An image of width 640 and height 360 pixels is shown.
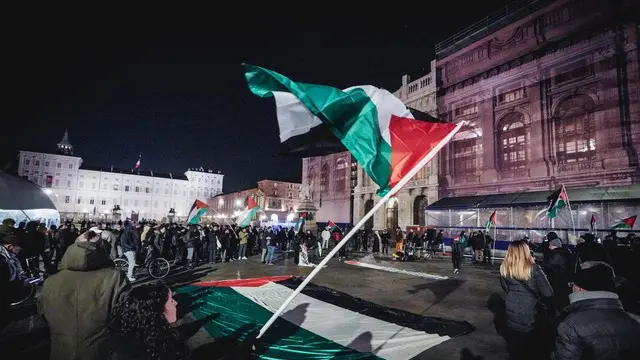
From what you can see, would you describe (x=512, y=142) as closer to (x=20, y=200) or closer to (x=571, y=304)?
(x=571, y=304)

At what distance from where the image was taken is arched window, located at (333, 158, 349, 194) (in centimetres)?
4531

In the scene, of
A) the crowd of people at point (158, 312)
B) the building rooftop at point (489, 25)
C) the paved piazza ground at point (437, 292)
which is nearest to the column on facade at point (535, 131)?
the building rooftop at point (489, 25)

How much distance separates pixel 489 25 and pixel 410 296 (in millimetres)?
30247

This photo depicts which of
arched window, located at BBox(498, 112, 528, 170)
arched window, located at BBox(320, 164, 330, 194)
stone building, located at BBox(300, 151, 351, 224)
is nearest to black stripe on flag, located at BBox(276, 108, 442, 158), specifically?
arched window, located at BBox(498, 112, 528, 170)

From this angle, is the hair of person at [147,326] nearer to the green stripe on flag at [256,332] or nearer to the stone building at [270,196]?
the green stripe on flag at [256,332]

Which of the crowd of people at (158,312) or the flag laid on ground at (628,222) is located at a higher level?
the flag laid on ground at (628,222)

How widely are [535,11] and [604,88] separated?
9.32 m

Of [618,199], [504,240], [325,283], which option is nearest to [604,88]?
[618,199]

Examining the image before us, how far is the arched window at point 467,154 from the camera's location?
2845 cm

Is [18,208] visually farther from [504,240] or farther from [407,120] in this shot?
[504,240]

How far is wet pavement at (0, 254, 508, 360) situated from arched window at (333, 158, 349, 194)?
29.9 meters

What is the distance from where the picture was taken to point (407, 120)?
525 cm

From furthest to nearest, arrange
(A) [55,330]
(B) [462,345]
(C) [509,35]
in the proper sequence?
(C) [509,35] < (B) [462,345] < (A) [55,330]

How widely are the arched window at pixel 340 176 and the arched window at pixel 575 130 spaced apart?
2567 cm
